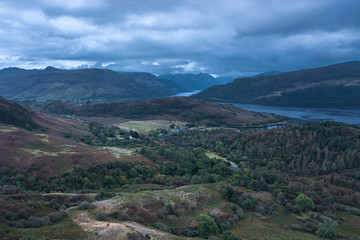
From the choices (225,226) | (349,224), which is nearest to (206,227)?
(225,226)

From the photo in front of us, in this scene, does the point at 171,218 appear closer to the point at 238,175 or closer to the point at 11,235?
the point at 11,235

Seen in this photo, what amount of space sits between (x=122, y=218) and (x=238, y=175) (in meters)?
47.6

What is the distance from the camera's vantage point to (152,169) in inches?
2857

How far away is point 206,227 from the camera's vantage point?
37906 millimetres

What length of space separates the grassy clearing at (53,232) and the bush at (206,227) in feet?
58.7

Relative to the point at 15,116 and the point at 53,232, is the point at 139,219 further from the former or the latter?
the point at 15,116

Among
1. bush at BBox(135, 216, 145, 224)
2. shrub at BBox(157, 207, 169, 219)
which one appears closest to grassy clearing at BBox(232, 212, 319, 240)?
shrub at BBox(157, 207, 169, 219)

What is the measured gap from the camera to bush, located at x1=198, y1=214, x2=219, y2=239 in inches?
1468

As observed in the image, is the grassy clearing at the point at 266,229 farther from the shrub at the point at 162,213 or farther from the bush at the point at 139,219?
the bush at the point at 139,219

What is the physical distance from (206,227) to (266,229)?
42.0 ft

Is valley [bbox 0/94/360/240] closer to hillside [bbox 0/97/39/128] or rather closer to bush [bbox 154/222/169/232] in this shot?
bush [bbox 154/222/169/232]

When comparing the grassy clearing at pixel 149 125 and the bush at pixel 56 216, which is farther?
the grassy clearing at pixel 149 125

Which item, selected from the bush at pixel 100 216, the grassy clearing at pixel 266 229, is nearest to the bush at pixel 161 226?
the bush at pixel 100 216

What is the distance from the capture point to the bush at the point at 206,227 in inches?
1468
